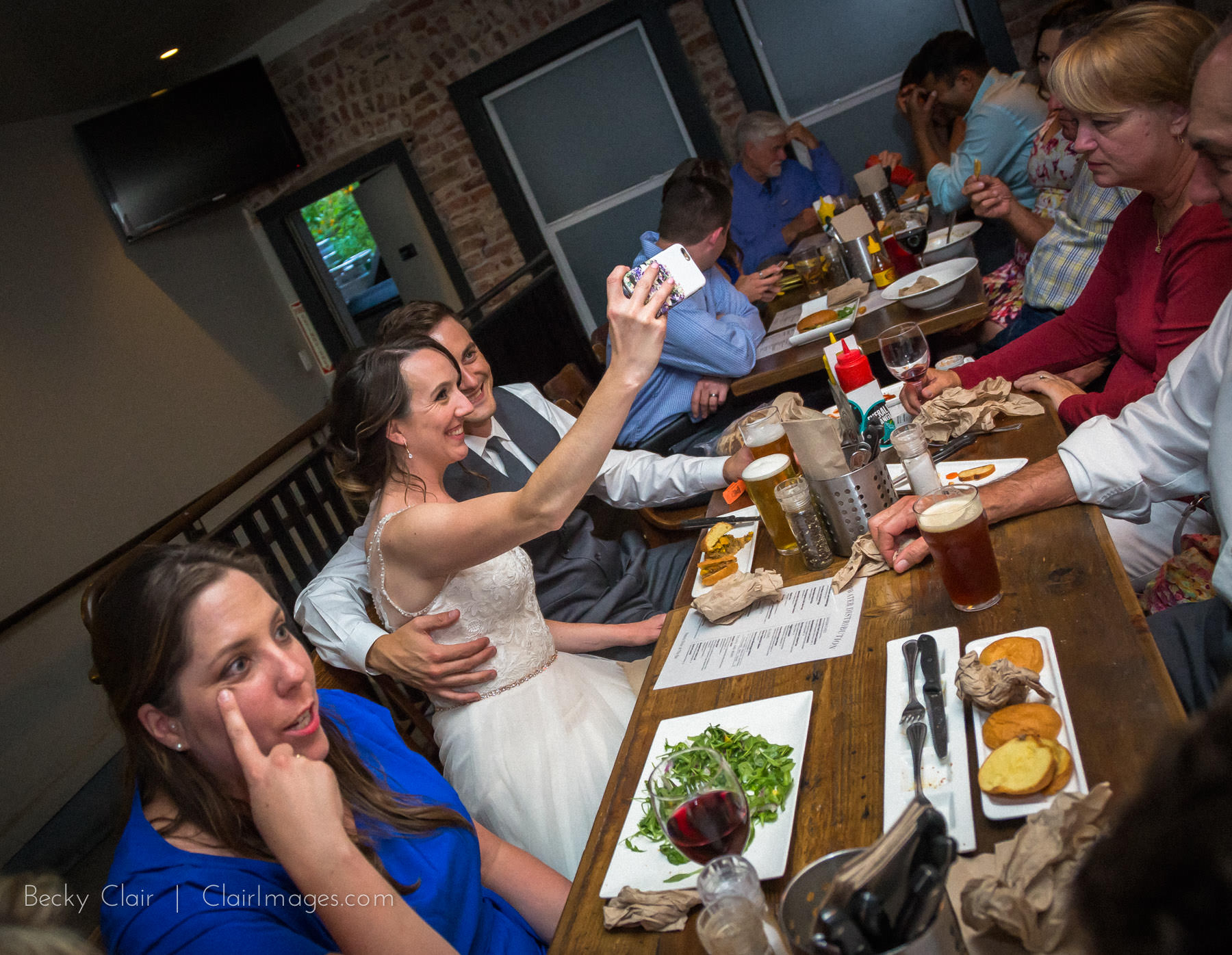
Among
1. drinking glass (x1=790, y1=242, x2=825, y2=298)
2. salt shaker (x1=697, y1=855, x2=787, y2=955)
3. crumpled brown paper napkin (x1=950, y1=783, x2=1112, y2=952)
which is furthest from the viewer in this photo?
drinking glass (x1=790, y1=242, x2=825, y2=298)

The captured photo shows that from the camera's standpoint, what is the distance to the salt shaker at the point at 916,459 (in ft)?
4.83

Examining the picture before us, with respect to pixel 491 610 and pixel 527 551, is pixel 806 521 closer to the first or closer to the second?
pixel 491 610

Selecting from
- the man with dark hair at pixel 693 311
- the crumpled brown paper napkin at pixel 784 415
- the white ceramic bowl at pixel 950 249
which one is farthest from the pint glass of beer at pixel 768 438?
the white ceramic bowl at pixel 950 249

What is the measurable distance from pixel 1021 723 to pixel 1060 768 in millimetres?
76

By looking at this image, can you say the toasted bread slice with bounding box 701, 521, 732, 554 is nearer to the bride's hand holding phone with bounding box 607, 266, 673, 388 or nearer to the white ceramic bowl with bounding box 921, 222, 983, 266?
the bride's hand holding phone with bounding box 607, 266, 673, 388

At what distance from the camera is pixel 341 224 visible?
1141 cm

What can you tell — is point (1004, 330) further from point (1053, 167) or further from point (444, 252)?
point (444, 252)

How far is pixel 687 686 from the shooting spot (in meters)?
1.31

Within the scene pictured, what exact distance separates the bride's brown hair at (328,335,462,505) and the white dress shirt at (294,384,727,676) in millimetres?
111

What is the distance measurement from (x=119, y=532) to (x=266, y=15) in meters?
3.30

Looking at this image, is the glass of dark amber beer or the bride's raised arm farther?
the bride's raised arm

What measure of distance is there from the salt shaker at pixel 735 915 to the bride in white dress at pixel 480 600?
739 millimetres

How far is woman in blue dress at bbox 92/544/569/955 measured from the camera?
99 cm

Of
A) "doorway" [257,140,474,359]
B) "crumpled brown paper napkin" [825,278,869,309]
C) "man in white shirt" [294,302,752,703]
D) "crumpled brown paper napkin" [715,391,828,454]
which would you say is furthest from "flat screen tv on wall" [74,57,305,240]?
"crumpled brown paper napkin" [715,391,828,454]
